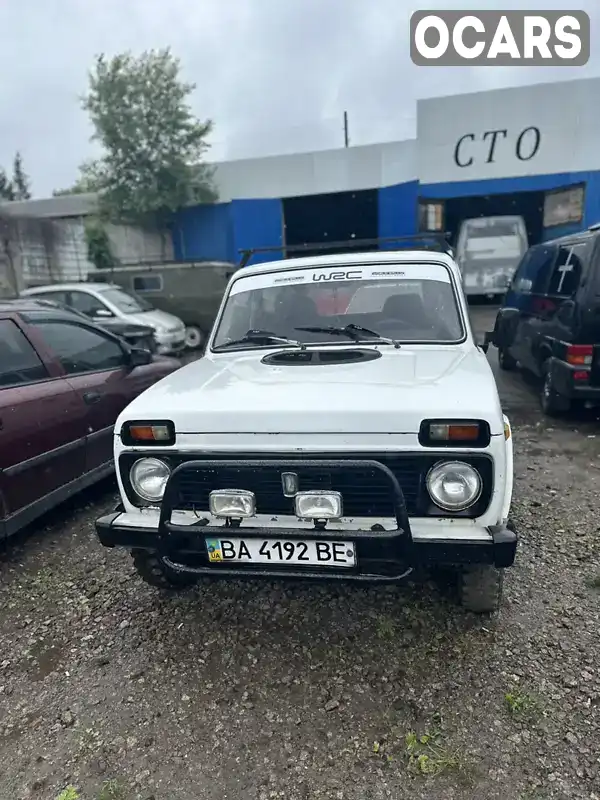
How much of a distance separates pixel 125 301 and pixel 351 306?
26.9ft

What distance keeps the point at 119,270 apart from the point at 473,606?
37.4 feet

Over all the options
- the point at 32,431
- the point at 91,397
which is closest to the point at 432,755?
the point at 32,431

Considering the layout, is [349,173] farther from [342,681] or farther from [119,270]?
[342,681]

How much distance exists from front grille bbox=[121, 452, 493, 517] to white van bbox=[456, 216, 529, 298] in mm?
12789

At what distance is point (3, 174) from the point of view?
2120 inches

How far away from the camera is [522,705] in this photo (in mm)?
2383

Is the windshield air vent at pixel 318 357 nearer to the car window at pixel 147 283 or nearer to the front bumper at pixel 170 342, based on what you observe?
the front bumper at pixel 170 342

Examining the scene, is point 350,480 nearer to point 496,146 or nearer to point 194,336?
point 194,336

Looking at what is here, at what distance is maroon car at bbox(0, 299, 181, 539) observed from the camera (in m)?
3.63

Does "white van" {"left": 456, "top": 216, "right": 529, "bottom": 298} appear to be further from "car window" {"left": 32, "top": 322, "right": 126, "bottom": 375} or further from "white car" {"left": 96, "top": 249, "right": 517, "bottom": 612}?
"white car" {"left": 96, "top": 249, "right": 517, "bottom": 612}

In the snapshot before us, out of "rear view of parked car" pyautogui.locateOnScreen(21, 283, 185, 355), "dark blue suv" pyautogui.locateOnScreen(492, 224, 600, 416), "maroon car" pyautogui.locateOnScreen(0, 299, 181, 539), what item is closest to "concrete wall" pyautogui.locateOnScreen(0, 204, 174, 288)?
"rear view of parked car" pyautogui.locateOnScreen(21, 283, 185, 355)

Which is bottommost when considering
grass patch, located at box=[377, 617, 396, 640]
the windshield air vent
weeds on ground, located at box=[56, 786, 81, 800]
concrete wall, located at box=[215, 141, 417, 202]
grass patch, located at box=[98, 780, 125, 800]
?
grass patch, located at box=[377, 617, 396, 640]

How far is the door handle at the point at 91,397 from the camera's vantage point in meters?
4.33

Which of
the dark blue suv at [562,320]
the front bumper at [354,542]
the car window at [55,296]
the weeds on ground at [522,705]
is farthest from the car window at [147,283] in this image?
the weeds on ground at [522,705]
